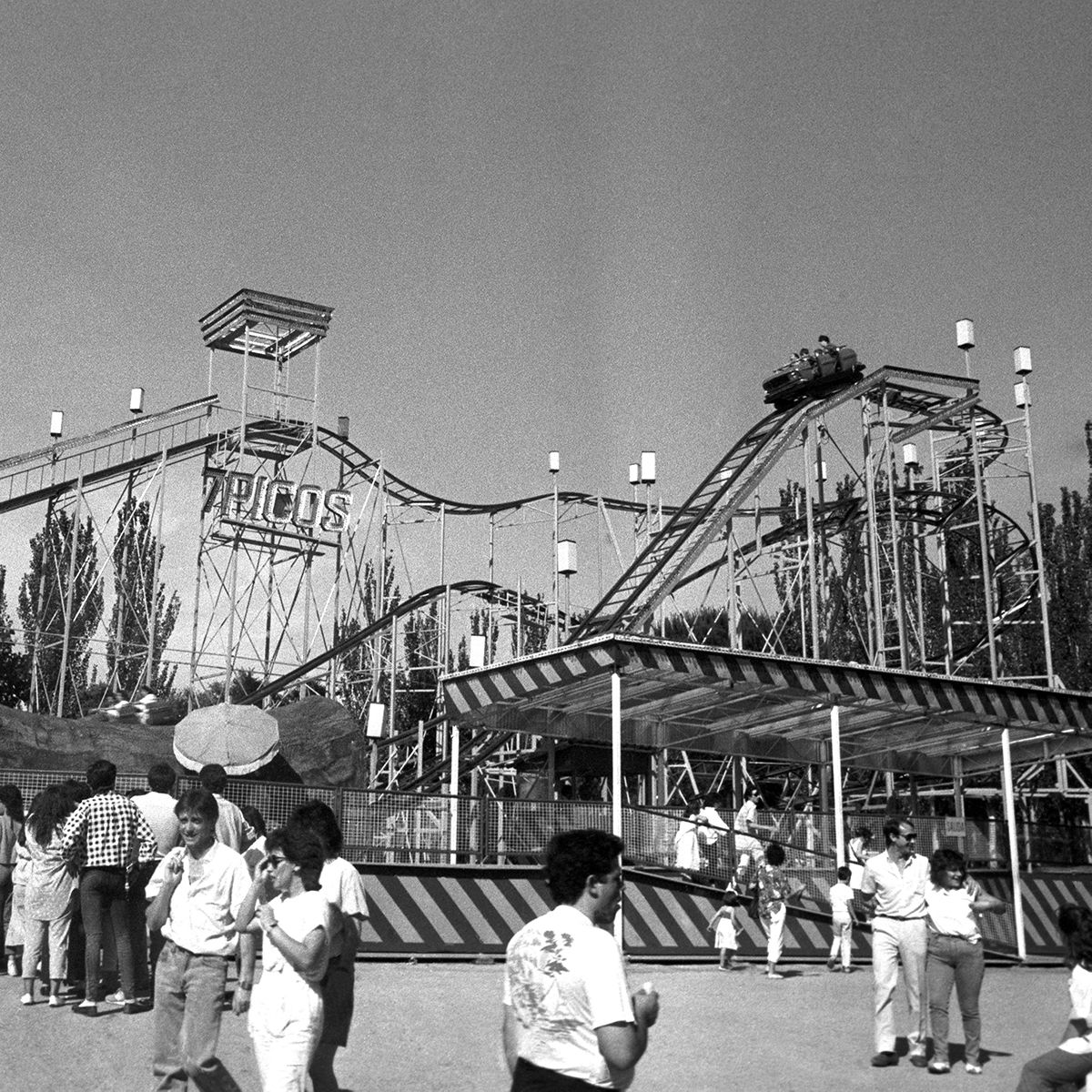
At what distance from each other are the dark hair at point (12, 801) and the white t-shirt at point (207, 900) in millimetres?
4644

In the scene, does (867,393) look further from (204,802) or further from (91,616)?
(91,616)

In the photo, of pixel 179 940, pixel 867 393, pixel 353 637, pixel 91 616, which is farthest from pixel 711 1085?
pixel 91 616

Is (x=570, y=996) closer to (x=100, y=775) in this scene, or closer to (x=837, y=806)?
(x=100, y=775)

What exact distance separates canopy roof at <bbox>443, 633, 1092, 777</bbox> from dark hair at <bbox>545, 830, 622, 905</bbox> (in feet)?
29.8

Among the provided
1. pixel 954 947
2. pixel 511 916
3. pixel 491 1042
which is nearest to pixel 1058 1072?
pixel 954 947

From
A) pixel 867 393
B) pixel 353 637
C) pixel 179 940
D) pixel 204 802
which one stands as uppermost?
pixel 867 393

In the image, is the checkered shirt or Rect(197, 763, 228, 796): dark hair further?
Rect(197, 763, 228, 796): dark hair

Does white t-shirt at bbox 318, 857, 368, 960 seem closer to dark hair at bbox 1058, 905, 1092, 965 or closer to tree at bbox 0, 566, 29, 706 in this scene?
dark hair at bbox 1058, 905, 1092, 965

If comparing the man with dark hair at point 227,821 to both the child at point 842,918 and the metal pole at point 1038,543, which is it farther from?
the metal pole at point 1038,543

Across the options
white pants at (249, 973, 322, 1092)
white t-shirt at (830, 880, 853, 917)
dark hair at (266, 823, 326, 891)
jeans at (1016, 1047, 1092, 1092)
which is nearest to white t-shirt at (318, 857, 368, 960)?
dark hair at (266, 823, 326, 891)

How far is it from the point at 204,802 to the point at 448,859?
749 centimetres

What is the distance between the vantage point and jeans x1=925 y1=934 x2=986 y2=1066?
9.41m

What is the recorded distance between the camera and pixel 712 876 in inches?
588

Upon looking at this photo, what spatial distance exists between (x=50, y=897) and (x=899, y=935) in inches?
222
